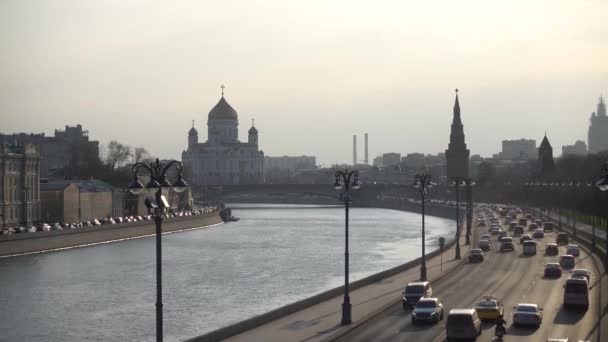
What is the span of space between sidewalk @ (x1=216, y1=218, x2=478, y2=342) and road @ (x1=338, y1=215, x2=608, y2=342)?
1.52 feet

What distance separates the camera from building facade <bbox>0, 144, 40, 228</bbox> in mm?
64562

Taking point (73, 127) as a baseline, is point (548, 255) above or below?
below

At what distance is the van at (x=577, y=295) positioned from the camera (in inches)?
1005

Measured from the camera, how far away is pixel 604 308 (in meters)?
25.8

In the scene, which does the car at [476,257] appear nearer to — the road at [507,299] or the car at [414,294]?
the road at [507,299]

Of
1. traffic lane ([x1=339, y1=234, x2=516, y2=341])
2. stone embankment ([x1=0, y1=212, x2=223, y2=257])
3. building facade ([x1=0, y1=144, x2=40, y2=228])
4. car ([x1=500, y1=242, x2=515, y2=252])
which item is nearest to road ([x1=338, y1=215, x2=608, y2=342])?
traffic lane ([x1=339, y1=234, x2=516, y2=341])

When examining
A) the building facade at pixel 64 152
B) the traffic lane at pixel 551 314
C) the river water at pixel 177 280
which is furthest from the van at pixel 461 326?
the building facade at pixel 64 152

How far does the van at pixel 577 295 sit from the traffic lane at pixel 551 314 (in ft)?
0.71

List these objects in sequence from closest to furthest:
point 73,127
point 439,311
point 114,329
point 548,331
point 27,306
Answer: point 548,331 → point 439,311 → point 114,329 → point 27,306 → point 73,127

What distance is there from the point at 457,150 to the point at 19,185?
79.3m

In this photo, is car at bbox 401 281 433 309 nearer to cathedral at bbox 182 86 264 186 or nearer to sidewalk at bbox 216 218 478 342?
sidewalk at bbox 216 218 478 342

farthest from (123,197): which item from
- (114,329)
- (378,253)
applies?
(114,329)

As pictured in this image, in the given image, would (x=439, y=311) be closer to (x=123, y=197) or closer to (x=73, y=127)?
(x=123, y=197)

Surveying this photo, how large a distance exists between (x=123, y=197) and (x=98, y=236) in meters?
21.9
